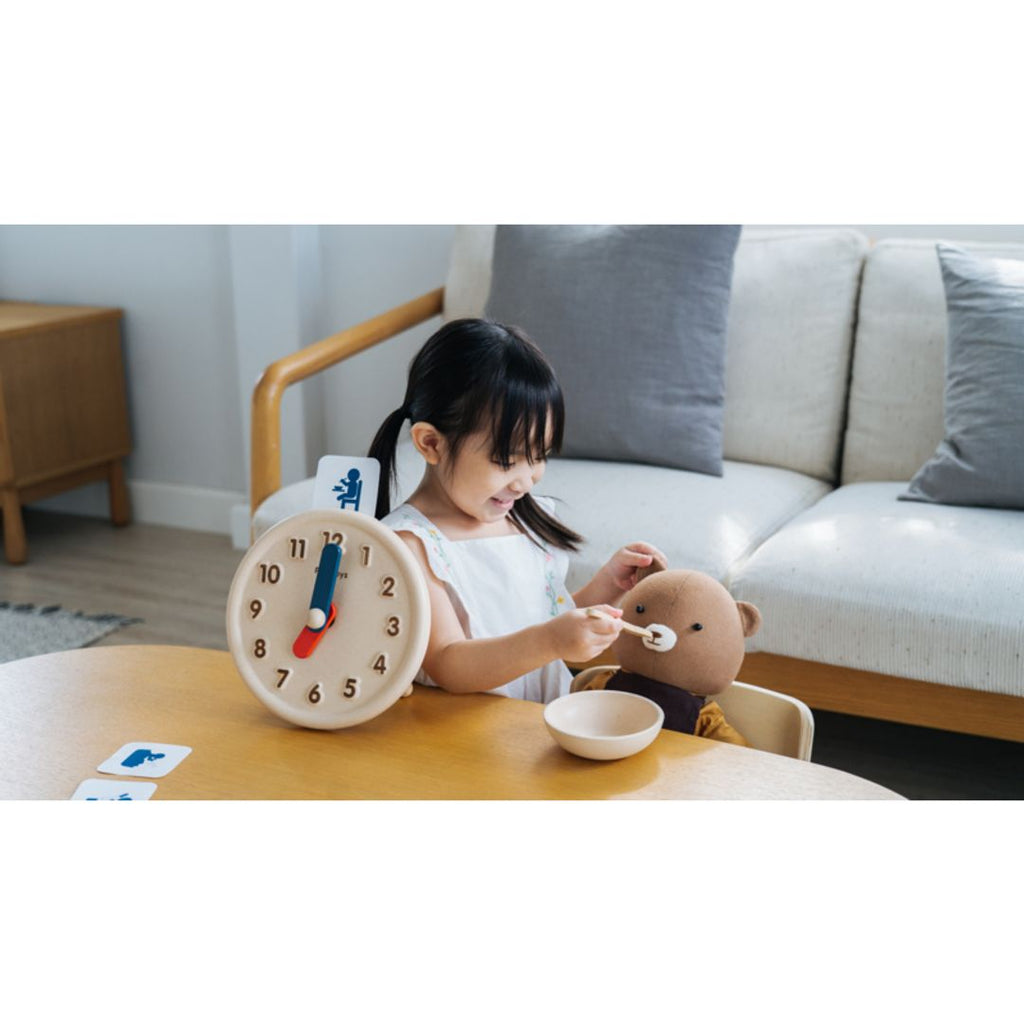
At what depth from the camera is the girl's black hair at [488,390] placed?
46.6 inches

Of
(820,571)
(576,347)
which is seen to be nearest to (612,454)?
(576,347)

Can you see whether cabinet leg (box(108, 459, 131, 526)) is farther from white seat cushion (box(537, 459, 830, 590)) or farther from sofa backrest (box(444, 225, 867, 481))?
sofa backrest (box(444, 225, 867, 481))

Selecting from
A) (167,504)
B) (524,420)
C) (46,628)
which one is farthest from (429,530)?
(167,504)

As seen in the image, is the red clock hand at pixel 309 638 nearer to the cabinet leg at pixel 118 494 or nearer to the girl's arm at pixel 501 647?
the girl's arm at pixel 501 647

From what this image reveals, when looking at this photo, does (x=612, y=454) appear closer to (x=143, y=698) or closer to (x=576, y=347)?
(x=576, y=347)

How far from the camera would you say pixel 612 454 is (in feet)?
7.10

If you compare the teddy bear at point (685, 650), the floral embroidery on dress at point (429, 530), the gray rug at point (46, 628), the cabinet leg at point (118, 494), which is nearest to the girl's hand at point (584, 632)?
the teddy bear at point (685, 650)

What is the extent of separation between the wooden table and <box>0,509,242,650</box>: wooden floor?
136 cm

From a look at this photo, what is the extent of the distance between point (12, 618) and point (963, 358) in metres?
2.05

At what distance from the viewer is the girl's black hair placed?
1.18m

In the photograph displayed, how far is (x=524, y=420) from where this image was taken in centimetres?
119

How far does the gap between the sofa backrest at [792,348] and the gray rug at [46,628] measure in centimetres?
141

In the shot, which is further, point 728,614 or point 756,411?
point 756,411

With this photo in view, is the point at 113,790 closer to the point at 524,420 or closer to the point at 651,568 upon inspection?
the point at 524,420
